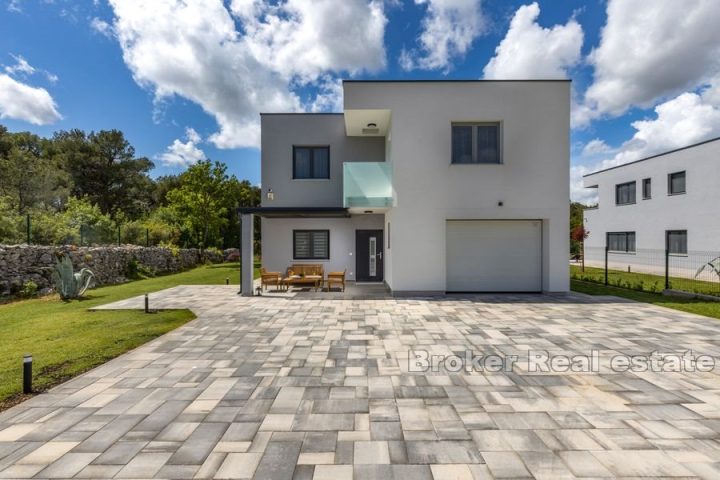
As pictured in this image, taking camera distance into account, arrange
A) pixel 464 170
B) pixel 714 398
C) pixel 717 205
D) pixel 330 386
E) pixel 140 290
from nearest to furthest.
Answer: pixel 714 398, pixel 330 386, pixel 464 170, pixel 140 290, pixel 717 205

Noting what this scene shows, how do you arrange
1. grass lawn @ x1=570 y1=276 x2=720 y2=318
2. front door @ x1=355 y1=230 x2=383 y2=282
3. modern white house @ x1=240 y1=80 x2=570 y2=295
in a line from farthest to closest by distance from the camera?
front door @ x1=355 y1=230 x2=383 y2=282 → modern white house @ x1=240 y1=80 x2=570 y2=295 → grass lawn @ x1=570 y1=276 x2=720 y2=318

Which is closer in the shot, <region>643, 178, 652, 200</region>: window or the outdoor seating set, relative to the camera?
the outdoor seating set

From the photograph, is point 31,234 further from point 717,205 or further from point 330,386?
point 717,205

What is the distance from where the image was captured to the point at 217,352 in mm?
5473

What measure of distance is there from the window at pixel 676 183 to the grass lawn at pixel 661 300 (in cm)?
1182

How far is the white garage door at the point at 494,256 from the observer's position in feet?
35.8

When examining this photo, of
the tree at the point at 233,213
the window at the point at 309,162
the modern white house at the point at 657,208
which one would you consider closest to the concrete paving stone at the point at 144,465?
the window at the point at 309,162

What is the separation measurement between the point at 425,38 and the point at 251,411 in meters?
14.0

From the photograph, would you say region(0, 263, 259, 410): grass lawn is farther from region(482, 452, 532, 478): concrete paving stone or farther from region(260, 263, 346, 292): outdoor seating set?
region(482, 452, 532, 478): concrete paving stone

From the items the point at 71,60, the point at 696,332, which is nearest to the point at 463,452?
the point at 696,332

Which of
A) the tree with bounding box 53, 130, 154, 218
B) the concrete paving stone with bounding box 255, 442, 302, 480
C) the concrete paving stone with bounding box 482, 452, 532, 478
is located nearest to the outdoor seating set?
the concrete paving stone with bounding box 255, 442, 302, 480

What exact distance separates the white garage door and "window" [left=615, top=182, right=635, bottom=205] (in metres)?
17.3

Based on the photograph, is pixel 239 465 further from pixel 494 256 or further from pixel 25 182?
pixel 25 182

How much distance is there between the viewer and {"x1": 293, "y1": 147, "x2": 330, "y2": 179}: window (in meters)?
13.9
